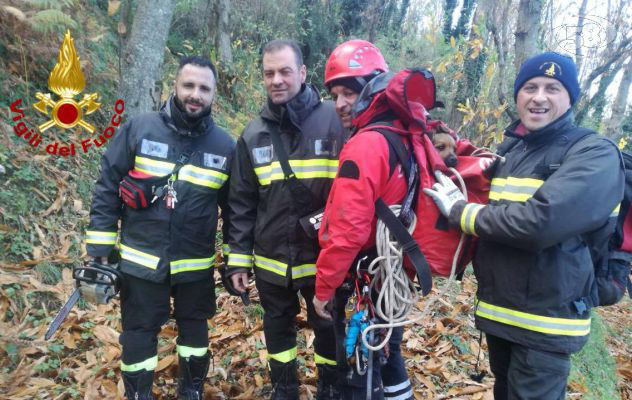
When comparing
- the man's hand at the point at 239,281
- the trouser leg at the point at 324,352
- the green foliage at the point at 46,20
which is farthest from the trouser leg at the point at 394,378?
the green foliage at the point at 46,20

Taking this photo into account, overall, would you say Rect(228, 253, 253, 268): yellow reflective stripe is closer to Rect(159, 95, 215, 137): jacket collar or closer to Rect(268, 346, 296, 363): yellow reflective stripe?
Rect(268, 346, 296, 363): yellow reflective stripe

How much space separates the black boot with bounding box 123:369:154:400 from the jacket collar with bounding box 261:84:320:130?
6.69 ft

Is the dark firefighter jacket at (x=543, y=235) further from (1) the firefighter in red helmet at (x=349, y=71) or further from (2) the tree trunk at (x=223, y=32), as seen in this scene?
(2) the tree trunk at (x=223, y=32)

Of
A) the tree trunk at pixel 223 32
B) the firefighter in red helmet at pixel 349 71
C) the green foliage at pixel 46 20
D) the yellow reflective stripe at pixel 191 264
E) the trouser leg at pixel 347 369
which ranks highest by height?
the tree trunk at pixel 223 32

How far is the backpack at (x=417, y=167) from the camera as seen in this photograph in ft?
7.39

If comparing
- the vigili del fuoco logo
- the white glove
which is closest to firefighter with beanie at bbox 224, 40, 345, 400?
the white glove

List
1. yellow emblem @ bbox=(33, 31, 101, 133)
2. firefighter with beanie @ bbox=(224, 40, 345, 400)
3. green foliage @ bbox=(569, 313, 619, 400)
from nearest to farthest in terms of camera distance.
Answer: firefighter with beanie @ bbox=(224, 40, 345, 400) → green foliage @ bbox=(569, 313, 619, 400) → yellow emblem @ bbox=(33, 31, 101, 133)

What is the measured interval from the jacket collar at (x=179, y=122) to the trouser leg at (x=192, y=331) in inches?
44.2

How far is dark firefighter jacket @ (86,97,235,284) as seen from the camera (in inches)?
113

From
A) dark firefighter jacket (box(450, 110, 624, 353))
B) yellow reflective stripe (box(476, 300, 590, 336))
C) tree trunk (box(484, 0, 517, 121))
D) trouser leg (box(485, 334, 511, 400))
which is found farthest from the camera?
tree trunk (box(484, 0, 517, 121))

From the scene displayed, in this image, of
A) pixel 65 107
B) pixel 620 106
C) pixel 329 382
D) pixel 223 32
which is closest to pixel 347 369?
pixel 329 382

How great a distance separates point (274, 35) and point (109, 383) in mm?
10609

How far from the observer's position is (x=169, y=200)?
2.86 m

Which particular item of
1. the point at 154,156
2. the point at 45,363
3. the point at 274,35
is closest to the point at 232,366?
the point at 45,363
